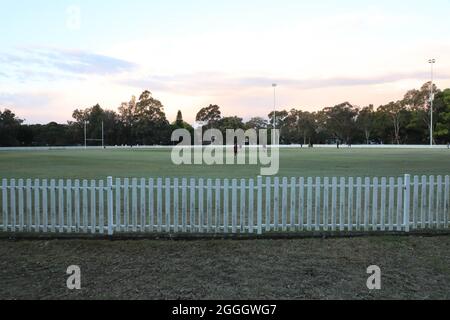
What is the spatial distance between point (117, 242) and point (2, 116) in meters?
96.5

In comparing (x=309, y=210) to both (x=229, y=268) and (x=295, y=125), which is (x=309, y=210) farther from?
(x=295, y=125)

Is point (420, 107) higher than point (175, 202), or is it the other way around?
point (420, 107)

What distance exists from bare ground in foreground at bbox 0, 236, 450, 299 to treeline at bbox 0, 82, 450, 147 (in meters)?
89.8

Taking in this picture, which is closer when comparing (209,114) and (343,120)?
(343,120)

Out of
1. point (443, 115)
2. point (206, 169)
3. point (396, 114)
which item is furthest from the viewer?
point (396, 114)

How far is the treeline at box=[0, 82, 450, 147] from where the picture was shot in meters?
94.5

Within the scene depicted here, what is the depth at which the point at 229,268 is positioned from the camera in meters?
5.49

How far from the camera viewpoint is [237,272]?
5344 millimetres

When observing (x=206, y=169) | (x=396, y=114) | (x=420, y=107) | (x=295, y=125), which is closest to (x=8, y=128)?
(x=295, y=125)

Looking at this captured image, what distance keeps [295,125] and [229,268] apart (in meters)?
118

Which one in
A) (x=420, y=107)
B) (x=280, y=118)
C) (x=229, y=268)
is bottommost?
(x=229, y=268)

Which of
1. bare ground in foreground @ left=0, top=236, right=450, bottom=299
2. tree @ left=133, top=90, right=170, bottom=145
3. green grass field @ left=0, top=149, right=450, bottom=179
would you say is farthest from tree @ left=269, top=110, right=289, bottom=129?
bare ground in foreground @ left=0, top=236, right=450, bottom=299
